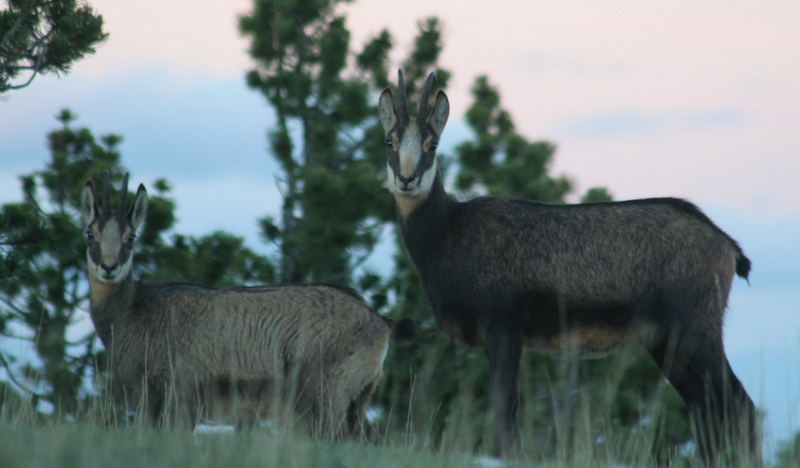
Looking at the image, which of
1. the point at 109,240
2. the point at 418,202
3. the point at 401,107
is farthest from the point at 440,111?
the point at 109,240

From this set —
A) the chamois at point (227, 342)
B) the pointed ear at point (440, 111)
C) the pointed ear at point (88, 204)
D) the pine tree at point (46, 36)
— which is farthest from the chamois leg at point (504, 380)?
the pine tree at point (46, 36)

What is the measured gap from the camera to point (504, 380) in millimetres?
9125

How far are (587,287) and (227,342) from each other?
2.98 metres

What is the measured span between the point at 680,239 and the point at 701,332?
79 centimetres

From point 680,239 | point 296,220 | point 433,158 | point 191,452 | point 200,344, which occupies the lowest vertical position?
point 191,452

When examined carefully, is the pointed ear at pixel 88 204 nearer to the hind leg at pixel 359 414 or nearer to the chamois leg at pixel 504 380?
the hind leg at pixel 359 414

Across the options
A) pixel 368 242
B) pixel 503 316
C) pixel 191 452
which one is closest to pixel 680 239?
pixel 503 316

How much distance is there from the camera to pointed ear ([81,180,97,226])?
9.79m

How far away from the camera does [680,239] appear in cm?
952

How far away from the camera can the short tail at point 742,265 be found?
9758 mm

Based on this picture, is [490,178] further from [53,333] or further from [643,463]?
[643,463]

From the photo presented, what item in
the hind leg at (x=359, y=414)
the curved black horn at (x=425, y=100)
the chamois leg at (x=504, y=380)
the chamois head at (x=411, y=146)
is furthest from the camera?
the curved black horn at (x=425, y=100)

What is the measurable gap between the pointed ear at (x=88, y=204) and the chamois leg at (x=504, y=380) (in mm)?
3517

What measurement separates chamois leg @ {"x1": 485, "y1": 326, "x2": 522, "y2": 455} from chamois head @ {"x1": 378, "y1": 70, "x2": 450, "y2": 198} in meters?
1.41
